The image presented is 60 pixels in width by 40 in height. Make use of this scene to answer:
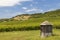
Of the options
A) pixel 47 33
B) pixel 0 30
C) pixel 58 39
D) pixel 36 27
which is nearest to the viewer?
pixel 58 39

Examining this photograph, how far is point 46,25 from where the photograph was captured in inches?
1896

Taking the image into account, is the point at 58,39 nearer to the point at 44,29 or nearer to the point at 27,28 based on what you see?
the point at 44,29

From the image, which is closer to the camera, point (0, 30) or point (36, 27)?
point (0, 30)

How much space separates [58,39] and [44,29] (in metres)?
10.1

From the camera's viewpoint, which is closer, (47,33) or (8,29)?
(47,33)

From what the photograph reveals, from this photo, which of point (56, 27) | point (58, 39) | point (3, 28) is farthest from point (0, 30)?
point (58, 39)

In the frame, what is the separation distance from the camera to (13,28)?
74062mm

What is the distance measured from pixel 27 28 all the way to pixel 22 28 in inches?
67.9

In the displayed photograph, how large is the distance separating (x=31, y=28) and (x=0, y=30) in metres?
11.0

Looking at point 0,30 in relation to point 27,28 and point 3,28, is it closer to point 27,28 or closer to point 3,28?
point 3,28

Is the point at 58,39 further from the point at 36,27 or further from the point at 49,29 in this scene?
the point at 36,27

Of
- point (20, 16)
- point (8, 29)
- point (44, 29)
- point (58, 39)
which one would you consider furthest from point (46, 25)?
point (20, 16)

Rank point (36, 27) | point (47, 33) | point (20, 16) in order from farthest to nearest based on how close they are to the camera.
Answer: point (20, 16) → point (36, 27) → point (47, 33)

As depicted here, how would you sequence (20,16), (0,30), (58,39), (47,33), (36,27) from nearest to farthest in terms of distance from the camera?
(58,39)
(47,33)
(0,30)
(36,27)
(20,16)
